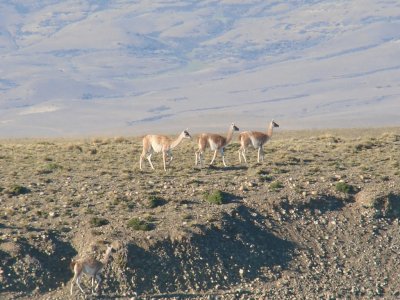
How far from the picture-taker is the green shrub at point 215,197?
97.0 ft

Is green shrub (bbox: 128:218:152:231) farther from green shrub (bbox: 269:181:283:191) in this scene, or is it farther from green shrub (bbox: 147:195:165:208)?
green shrub (bbox: 269:181:283:191)

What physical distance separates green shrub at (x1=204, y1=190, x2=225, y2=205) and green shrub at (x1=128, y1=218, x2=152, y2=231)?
260 cm

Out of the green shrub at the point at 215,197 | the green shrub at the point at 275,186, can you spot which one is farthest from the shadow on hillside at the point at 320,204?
the green shrub at the point at 215,197

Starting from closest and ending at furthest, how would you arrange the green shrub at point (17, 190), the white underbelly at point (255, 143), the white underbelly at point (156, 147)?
the green shrub at point (17, 190)
the white underbelly at point (156, 147)
the white underbelly at point (255, 143)

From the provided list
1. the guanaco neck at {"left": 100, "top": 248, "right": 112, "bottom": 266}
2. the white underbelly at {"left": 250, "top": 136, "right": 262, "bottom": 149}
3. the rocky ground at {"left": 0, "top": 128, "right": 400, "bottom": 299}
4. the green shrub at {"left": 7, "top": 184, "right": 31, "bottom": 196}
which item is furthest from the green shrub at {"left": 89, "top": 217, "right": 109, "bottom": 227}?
the white underbelly at {"left": 250, "top": 136, "right": 262, "bottom": 149}

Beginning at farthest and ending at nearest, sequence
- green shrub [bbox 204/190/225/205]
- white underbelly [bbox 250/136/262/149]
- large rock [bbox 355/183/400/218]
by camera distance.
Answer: white underbelly [bbox 250/136/262/149] → large rock [bbox 355/183/400/218] → green shrub [bbox 204/190/225/205]

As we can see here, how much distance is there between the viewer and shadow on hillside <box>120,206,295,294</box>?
2589cm

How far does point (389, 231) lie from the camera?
96.1 ft

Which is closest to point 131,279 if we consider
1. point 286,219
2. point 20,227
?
point 20,227

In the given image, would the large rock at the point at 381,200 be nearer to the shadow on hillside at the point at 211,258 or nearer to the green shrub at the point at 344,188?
the green shrub at the point at 344,188

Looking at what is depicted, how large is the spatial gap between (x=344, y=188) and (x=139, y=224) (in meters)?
6.85

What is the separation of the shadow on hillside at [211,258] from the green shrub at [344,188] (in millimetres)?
3434

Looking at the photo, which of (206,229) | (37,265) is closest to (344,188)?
(206,229)

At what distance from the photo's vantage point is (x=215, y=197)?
97.4 ft
